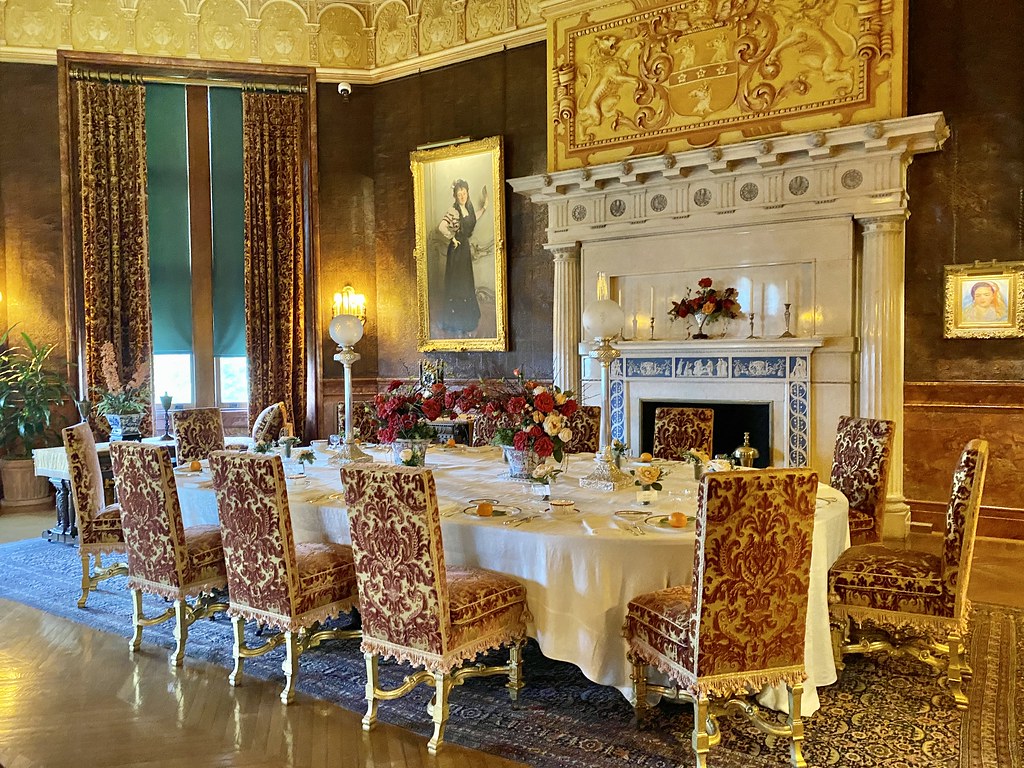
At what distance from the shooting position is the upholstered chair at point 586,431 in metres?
5.12

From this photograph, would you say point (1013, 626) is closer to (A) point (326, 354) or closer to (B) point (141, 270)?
(A) point (326, 354)

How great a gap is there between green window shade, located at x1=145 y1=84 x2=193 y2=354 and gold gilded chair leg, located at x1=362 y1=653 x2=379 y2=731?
6.48m

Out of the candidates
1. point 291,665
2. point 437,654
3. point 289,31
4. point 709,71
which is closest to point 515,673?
point 437,654

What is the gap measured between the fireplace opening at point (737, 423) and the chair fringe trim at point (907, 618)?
2.96m

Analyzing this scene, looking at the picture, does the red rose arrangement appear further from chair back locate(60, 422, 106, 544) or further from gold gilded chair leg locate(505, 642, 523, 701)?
chair back locate(60, 422, 106, 544)

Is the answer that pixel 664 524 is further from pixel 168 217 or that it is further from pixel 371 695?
pixel 168 217

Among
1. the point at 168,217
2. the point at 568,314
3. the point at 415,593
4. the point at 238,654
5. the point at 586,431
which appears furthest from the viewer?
the point at 168,217

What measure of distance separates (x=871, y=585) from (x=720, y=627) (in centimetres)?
111

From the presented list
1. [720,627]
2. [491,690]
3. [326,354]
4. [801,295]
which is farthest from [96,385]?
[720,627]

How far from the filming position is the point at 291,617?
3.07m

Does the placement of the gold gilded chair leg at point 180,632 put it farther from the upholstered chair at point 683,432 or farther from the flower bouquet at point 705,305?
the flower bouquet at point 705,305

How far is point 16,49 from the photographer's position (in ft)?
25.2

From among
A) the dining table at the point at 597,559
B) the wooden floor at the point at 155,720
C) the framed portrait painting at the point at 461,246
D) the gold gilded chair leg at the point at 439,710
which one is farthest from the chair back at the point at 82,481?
the framed portrait painting at the point at 461,246

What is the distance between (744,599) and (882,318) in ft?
13.1
